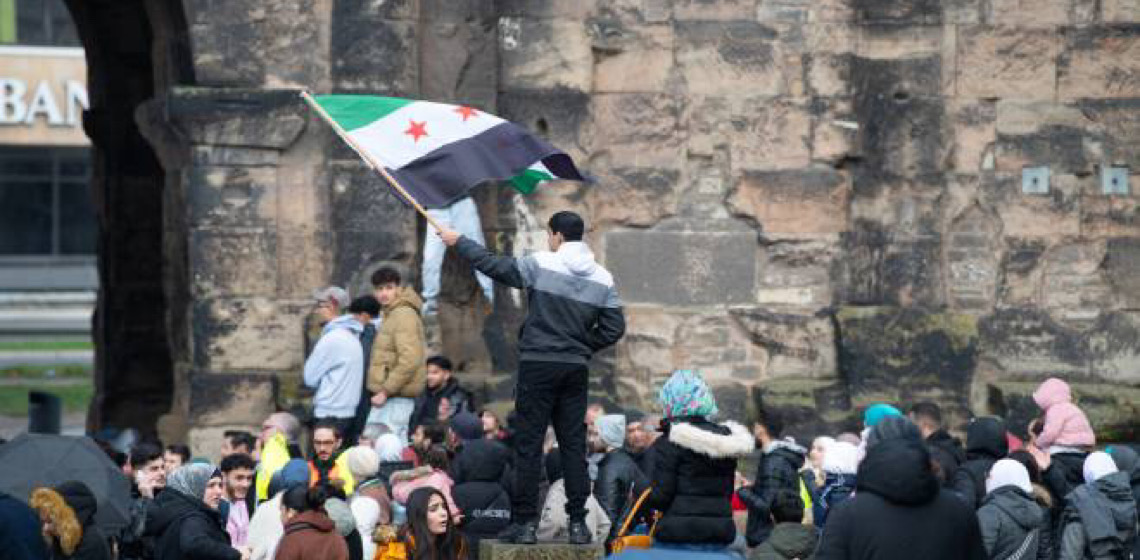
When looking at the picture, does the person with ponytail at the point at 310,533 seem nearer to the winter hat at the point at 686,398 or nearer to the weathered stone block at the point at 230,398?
the winter hat at the point at 686,398

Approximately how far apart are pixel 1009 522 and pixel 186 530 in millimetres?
Answer: 3701

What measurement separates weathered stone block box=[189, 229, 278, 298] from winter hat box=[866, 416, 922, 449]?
20.4ft

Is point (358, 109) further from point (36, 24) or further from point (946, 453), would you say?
point (36, 24)

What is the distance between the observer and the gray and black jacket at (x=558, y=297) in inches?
409

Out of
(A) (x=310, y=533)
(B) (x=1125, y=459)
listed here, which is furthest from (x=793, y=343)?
(A) (x=310, y=533)

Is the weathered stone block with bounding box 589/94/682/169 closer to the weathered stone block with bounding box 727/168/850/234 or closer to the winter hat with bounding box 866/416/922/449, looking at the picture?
the weathered stone block with bounding box 727/168/850/234

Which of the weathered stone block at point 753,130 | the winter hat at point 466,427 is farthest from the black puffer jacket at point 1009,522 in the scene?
the weathered stone block at point 753,130

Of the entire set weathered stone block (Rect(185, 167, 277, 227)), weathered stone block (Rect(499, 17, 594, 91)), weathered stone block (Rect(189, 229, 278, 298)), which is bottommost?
weathered stone block (Rect(189, 229, 278, 298))

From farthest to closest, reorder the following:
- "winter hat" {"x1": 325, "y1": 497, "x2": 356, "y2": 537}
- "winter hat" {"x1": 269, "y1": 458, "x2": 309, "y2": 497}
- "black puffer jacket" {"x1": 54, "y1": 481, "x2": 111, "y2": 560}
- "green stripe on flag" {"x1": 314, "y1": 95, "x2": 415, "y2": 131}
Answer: "green stripe on flag" {"x1": 314, "y1": 95, "x2": 415, "y2": 131}
"winter hat" {"x1": 269, "y1": 458, "x2": 309, "y2": 497}
"winter hat" {"x1": 325, "y1": 497, "x2": 356, "y2": 537}
"black puffer jacket" {"x1": 54, "y1": 481, "x2": 111, "y2": 560}

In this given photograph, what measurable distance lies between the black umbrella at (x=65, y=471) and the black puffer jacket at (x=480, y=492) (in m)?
1.60

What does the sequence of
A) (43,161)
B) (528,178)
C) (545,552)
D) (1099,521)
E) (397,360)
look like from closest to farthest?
1. (545,552)
2. (1099,521)
3. (528,178)
4. (397,360)
5. (43,161)

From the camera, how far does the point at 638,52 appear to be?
47.2 ft

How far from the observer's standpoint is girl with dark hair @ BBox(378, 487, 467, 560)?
1016 centimetres

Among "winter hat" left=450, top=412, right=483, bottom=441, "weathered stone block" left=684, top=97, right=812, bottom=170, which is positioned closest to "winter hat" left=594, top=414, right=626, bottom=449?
"winter hat" left=450, top=412, right=483, bottom=441
